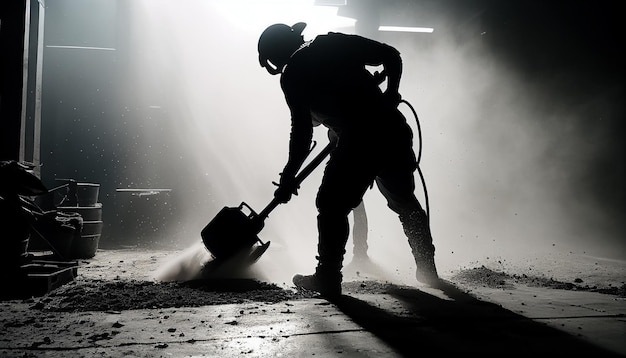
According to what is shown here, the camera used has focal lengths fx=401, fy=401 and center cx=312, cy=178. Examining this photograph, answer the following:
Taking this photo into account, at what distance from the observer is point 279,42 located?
9.87 ft

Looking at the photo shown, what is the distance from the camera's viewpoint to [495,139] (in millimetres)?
7539

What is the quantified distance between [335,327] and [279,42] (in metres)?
2.09

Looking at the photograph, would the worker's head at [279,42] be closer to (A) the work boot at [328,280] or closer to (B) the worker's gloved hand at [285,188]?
(B) the worker's gloved hand at [285,188]

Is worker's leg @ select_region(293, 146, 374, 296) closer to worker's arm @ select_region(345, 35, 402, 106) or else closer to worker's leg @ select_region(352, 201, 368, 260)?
worker's arm @ select_region(345, 35, 402, 106)

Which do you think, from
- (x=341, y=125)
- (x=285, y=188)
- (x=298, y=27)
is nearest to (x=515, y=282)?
(x=341, y=125)

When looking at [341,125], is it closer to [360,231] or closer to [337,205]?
[337,205]

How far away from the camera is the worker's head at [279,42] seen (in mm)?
3008

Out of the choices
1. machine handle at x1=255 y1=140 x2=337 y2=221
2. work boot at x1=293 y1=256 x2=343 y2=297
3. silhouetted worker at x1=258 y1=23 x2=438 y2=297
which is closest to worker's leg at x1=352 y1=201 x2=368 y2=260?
machine handle at x1=255 y1=140 x2=337 y2=221

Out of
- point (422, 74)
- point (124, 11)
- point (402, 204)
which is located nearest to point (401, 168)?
point (402, 204)

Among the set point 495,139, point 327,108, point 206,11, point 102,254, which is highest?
point 206,11

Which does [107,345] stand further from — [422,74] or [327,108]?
[422,74]

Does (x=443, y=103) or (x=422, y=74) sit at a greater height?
(x=422, y=74)

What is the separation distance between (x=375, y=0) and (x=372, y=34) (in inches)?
27.0

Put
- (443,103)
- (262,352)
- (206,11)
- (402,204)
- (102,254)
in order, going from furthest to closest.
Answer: (206,11), (443,103), (102,254), (402,204), (262,352)
